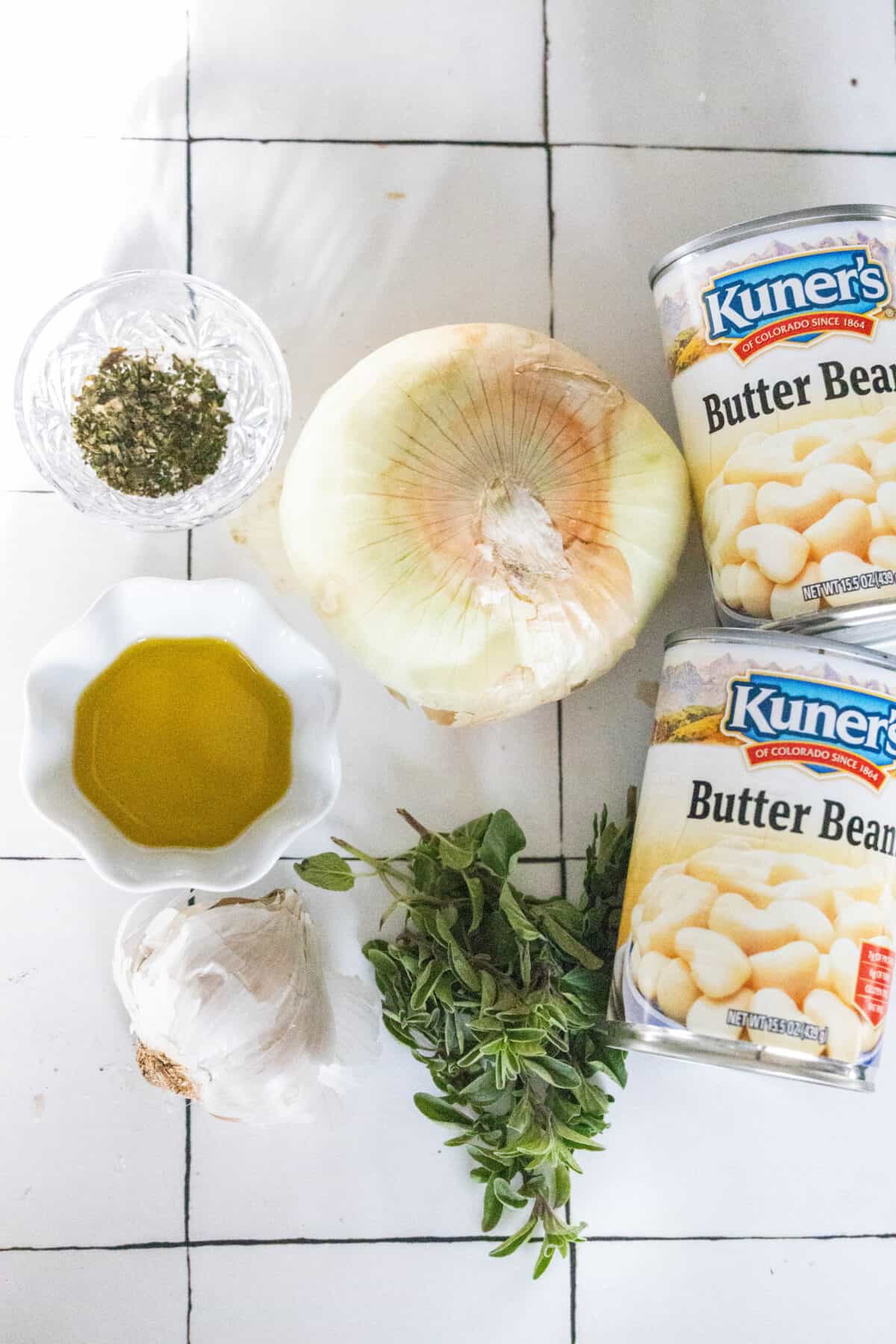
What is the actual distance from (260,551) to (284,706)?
5.9 inches

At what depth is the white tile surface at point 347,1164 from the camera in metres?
0.83

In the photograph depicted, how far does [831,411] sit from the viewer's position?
2.21 ft

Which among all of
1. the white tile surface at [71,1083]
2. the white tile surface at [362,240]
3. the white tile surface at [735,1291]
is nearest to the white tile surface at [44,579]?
the white tile surface at [71,1083]

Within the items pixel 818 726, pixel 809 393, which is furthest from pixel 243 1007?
pixel 809 393

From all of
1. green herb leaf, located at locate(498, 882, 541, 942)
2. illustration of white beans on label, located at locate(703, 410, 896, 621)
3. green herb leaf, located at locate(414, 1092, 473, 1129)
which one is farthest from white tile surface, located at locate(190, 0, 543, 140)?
green herb leaf, located at locate(414, 1092, 473, 1129)

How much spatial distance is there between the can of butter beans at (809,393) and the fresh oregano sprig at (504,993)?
25 centimetres

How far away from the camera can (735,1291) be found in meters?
0.86

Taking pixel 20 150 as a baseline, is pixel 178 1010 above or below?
below

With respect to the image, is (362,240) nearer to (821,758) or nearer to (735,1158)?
(821,758)

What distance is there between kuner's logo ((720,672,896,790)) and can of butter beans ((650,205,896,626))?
59 millimetres

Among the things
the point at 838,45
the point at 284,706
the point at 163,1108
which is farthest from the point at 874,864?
the point at 838,45

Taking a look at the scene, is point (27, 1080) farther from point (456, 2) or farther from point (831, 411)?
point (456, 2)

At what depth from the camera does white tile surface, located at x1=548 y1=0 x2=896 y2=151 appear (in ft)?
2.88

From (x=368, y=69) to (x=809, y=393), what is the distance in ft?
1.58
